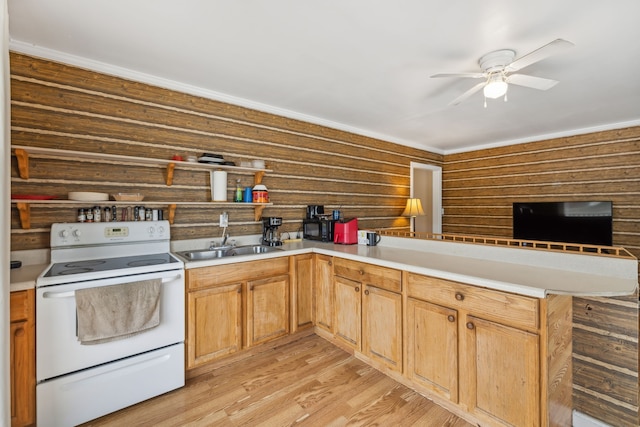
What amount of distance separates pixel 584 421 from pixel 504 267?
36.5 inches

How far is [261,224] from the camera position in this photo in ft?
10.3

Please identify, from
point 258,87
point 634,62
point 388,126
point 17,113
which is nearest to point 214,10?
point 258,87

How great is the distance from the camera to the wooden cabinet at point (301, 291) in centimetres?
268

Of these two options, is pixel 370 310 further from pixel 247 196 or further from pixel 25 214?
pixel 25 214

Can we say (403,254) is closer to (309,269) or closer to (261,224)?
(309,269)

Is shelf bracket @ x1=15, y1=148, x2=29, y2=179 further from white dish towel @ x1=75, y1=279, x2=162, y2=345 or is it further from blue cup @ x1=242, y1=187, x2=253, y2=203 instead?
blue cup @ x1=242, y1=187, x2=253, y2=203

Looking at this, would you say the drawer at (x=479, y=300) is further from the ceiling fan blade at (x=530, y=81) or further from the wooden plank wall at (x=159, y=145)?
the wooden plank wall at (x=159, y=145)

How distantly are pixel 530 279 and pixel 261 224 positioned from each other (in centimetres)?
241

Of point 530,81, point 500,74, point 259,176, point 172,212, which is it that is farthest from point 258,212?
point 530,81

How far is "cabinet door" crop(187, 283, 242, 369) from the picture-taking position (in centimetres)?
213

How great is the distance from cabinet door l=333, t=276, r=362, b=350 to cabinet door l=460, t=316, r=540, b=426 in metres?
0.86

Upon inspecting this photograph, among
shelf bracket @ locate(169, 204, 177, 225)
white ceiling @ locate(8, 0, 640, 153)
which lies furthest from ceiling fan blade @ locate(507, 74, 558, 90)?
shelf bracket @ locate(169, 204, 177, 225)

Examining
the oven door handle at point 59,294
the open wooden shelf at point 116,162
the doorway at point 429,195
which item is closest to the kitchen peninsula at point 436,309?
the oven door handle at point 59,294

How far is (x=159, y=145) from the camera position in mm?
2521
